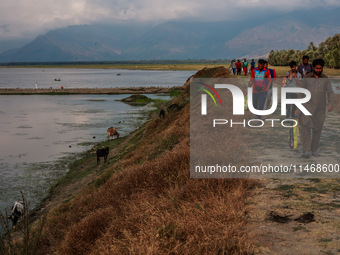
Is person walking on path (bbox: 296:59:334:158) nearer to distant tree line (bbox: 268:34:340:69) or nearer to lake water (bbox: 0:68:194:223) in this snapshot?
lake water (bbox: 0:68:194:223)

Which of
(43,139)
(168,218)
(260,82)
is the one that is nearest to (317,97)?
(260,82)

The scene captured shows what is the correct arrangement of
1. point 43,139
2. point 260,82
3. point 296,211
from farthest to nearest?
point 43,139 → point 260,82 → point 296,211

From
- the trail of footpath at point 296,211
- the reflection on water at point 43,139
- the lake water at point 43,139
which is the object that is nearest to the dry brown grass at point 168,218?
the trail of footpath at point 296,211

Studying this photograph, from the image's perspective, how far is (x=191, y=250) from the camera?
206 inches

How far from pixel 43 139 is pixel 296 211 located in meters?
36.1

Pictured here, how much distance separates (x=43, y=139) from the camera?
129ft

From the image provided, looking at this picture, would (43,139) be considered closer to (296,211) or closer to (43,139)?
(43,139)

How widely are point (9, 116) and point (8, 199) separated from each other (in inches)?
1594

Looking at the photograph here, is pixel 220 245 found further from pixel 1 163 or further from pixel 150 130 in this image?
pixel 1 163

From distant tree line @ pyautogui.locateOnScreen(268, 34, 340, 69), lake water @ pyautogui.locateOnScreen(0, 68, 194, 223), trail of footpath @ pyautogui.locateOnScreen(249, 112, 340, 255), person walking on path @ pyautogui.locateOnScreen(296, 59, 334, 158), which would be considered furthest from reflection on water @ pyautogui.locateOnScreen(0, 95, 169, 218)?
distant tree line @ pyautogui.locateOnScreen(268, 34, 340, 69)

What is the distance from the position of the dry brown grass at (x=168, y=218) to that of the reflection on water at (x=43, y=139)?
487 inches

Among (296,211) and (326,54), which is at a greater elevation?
(326,54)

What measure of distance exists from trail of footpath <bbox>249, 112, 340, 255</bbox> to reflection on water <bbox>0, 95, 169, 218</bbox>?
1566 cm

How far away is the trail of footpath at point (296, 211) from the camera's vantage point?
5.37 m
